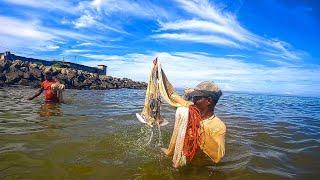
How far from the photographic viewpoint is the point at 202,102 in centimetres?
640

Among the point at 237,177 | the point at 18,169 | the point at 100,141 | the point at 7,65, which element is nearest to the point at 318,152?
the point at 237,177

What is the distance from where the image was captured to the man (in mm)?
5887

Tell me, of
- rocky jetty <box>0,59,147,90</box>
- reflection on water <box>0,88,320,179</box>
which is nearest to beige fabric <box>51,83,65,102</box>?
reflection on water <box>0,88,320,179</box>

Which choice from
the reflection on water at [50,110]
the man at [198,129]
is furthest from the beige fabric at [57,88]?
the man at [198,129]

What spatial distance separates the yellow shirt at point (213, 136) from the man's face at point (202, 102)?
0.25m

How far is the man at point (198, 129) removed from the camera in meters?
5.89

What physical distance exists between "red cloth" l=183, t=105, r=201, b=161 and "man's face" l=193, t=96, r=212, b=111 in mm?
461

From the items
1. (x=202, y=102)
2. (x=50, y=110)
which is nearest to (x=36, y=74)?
(x=50, y=110)

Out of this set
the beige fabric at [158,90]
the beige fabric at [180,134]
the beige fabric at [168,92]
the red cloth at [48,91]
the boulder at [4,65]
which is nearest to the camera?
the beige fabric at [180,134]

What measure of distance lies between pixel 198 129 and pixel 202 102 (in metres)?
0.64

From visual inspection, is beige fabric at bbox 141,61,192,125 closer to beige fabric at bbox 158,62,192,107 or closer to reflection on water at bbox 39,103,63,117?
beige fabric at bbox 158,62,192,107

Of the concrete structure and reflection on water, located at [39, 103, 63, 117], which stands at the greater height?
the concrete structure

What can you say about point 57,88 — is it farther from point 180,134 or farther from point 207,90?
point 180,134

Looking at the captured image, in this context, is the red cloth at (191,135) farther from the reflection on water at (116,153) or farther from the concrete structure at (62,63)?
the concrete structure at (62,63)
